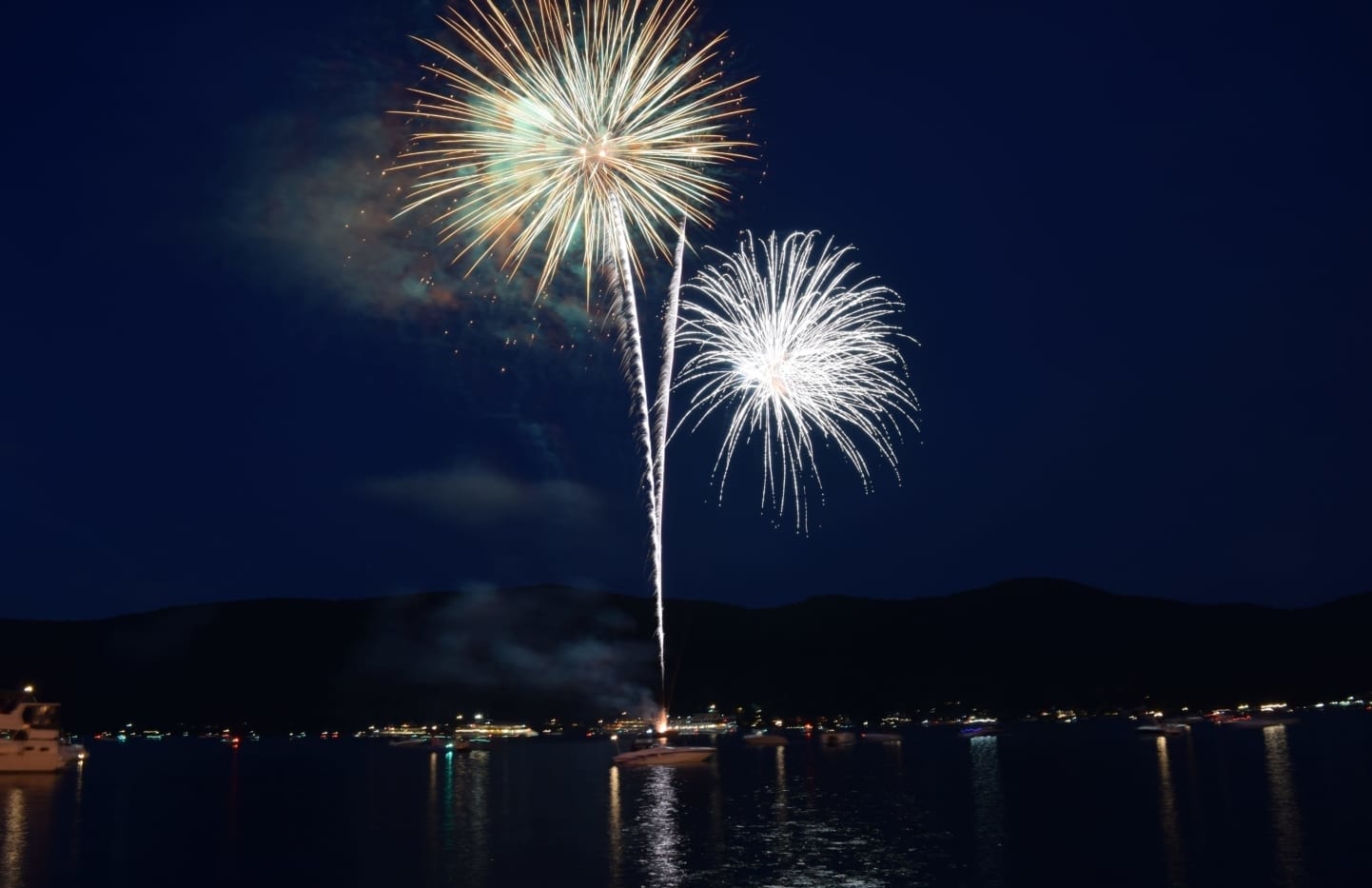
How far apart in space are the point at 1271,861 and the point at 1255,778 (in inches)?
1349

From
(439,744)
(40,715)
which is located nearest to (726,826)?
(40,715)

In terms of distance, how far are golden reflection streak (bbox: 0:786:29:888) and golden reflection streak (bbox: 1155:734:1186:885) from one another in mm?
32039

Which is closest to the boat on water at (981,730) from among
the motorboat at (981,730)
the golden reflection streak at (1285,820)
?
the motorboat at (981,730)

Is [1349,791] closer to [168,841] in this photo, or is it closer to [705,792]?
[705,792]

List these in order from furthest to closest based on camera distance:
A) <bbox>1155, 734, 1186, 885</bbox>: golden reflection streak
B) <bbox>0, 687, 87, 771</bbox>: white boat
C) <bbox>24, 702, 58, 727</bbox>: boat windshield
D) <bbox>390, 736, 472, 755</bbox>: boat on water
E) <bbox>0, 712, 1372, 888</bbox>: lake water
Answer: <bbox>390, 736, 472, 755</bbox>: boat on water
<bbox>24, 702, 58, 727</bbox>: boat windshield
<bbox>0, 687, 87, 771</bbox>: white boat
<bbox>0, 712, 1372, 888</bbox>: lake water
<bbox>1155, 734, 1186, 885</bbox>: golden reflection streak

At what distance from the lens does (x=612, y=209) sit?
31.1 metres

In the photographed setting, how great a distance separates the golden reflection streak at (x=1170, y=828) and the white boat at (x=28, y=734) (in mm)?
68961

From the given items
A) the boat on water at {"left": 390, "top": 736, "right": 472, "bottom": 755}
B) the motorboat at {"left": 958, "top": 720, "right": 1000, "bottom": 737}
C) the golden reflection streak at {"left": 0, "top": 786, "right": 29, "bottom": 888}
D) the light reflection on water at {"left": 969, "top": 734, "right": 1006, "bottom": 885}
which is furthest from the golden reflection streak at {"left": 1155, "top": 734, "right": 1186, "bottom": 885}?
the boat on water at {"left": 390, "top": 736, "right": 472, "bottom": 755}

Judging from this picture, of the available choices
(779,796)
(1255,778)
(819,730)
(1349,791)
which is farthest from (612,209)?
(819,730)

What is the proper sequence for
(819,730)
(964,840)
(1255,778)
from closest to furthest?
1. (964,840)
2. (1255,778)
3. (819,730)

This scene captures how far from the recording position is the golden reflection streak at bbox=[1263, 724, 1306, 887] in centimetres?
2986

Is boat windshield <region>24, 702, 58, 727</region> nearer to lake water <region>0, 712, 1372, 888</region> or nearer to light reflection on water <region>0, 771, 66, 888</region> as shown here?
lake water <region>0, 712, 1372, 888</region>

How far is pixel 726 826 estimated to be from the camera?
4225 cm

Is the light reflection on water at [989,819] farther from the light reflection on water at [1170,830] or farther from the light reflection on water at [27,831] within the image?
the light reflection on water at [27,831]
